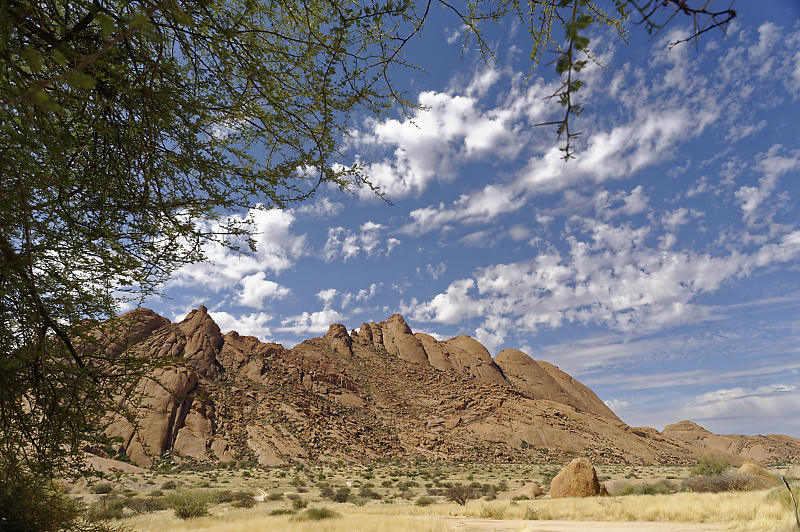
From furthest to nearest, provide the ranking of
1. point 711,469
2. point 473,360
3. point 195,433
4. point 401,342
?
1. point 401,342
2. point 473,360
3. point 195,433
4. point 711,469

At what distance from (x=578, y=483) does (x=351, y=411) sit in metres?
50.8

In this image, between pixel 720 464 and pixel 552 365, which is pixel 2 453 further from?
pixel 552 365

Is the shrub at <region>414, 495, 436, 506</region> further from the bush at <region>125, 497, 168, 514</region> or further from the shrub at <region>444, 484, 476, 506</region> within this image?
the bush at <region>125, 497, 168, 514</region>

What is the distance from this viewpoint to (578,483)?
22969 mm

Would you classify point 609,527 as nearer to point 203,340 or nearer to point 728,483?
point 728,483

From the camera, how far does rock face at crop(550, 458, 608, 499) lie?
74.4 ft

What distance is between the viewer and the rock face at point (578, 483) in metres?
22.7

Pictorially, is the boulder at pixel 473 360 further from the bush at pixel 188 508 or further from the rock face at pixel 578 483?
the bush at pixel 188 508

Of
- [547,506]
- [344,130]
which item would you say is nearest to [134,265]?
[344,130]

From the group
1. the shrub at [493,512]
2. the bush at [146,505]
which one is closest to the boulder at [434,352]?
the shrub at [493,512]

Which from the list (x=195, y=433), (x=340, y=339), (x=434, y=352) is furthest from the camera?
(x=434, y=352)

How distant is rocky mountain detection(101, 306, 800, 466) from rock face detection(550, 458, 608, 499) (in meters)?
34.9

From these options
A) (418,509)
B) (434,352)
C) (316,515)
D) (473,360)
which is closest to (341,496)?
(418,509)

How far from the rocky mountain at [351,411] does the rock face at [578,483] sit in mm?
34878
